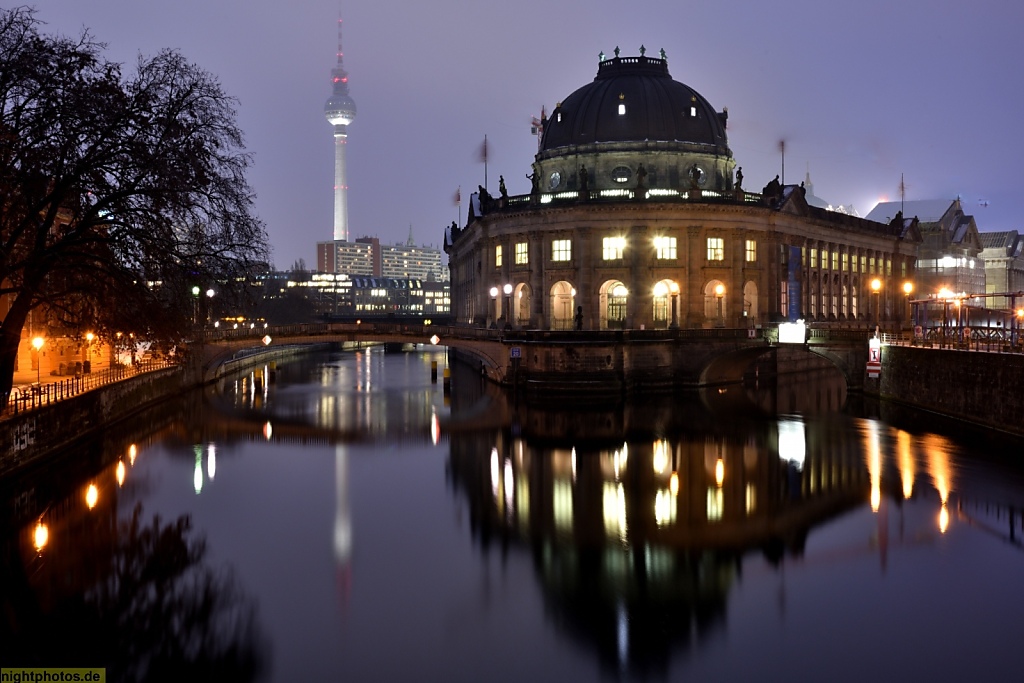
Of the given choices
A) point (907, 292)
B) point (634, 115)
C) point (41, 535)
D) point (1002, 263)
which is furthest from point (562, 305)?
point (1002, 263)

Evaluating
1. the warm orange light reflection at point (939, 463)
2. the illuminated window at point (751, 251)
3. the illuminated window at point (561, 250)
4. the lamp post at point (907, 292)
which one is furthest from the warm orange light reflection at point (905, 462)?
the lamp post at point (907, 292)

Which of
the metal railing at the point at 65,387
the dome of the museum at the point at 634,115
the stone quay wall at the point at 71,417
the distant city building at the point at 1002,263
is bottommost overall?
the stone quay wall at the point at 71,417

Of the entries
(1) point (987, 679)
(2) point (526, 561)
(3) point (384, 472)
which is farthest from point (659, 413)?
(1) point (987, 679)

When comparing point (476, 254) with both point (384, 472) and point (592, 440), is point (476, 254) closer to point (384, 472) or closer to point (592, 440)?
point (592, 440)

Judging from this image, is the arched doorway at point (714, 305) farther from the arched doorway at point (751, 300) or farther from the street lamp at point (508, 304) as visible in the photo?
the street lamp at point (508, 304)

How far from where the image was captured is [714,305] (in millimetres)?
82125

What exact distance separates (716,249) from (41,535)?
63.9 meters

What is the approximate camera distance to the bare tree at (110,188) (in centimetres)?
3344

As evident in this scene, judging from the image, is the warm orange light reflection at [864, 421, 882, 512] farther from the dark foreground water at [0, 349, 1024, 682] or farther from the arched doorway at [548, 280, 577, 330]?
the arched doorway at [548, 280, 577, 330]

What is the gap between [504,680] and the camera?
20.3 metres

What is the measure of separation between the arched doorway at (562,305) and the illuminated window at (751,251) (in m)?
17.0

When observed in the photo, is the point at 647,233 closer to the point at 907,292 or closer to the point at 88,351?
the point at 88,351

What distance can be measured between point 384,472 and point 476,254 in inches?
2327

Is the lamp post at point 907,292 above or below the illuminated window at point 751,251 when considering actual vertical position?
below
